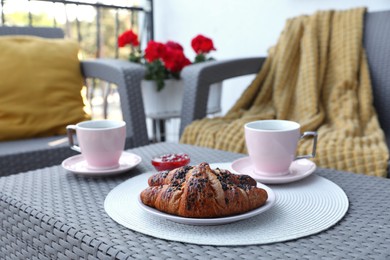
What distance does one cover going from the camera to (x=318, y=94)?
1.58 meters

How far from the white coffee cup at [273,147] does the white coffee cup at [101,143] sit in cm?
24

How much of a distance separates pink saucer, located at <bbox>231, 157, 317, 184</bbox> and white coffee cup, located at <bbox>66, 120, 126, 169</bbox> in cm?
22

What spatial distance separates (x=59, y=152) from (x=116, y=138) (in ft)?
1.59

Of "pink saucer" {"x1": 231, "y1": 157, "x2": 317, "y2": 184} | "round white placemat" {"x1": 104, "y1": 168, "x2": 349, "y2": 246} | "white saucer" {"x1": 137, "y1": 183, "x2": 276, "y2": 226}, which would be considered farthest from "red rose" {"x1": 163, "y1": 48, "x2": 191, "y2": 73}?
"white saucer" {"x1": 137, "y1": 183, "x2": 276, "y2": 226}

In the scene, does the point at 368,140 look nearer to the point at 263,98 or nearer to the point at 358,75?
the point at 358,75

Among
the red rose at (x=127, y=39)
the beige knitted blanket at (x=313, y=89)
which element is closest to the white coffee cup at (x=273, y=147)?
the beige knitted blanket at (x=313, y=89)

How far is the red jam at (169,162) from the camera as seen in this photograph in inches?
30.3

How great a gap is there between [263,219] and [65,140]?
90 centimetres

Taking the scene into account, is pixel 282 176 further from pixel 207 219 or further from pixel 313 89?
pixel 313 89

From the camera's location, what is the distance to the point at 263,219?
21.6 inches

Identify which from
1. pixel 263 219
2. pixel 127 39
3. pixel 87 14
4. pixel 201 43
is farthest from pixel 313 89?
pixel 87 14

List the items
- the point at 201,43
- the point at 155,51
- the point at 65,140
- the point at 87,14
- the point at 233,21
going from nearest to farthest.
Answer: the point at 65,140, the point at 155,51, the point at 201,43, the point at 233,21, the point at 87,14

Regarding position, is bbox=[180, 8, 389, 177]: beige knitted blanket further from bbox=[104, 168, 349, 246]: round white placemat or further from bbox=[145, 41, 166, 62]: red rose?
bbox=[104, 168, 349, 246]: round white placemat

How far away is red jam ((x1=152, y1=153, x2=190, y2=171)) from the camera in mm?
770
